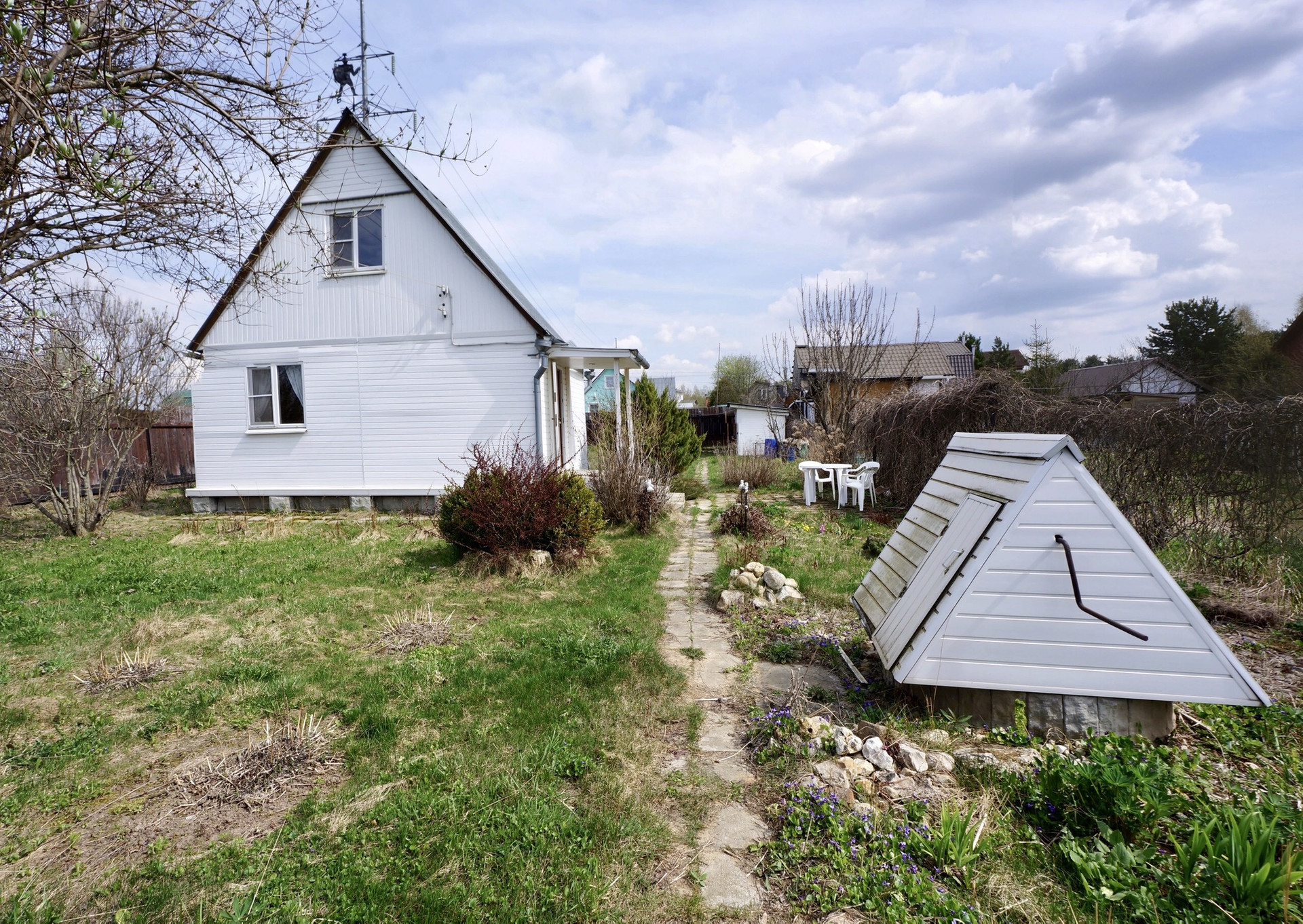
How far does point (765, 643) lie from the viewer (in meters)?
5.45

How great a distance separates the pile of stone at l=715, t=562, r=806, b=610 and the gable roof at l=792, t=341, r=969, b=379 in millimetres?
10714

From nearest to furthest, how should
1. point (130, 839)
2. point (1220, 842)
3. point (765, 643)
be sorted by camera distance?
point (1220, 842), point (130, 839), point (765, 643)

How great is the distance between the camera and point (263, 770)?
11.2 ft

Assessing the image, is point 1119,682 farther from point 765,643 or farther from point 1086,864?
point 765,643

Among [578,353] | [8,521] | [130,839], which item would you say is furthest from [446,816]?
[8,521]

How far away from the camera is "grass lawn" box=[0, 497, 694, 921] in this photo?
260 cm

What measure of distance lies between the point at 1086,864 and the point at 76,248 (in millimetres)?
5363

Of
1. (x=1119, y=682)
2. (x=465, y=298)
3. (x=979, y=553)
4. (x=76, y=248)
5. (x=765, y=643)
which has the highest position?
(x=465, y=298)

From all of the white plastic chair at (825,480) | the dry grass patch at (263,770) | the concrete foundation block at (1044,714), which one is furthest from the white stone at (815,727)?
the white plastic chair at (825,480)

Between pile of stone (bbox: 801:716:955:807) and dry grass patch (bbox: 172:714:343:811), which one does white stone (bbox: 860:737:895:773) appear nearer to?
pile of stone (bbox: 801:716:955:807)

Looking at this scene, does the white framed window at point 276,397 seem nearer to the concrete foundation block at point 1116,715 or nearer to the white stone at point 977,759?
the white stone at point 977,759

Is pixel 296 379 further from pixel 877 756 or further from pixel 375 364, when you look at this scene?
pixel 877 756

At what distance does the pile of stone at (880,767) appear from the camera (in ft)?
10.0

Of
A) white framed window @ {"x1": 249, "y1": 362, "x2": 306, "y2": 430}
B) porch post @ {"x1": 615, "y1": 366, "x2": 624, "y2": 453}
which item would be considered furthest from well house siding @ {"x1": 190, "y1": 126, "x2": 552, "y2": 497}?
porch post @ {"x1": 615, "y1": 366, "x2": 624, "y2": 453}
